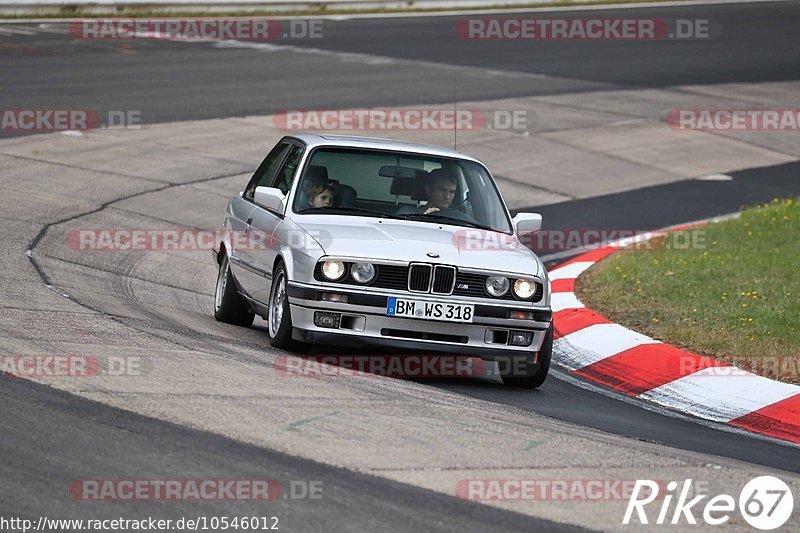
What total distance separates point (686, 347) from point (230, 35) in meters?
21.0

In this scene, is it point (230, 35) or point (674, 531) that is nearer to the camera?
point (674, 531)

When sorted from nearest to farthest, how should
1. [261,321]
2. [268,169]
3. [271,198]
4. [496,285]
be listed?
[496,285], [271,198], [268,169], [261,321]

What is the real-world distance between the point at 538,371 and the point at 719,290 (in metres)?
3.39

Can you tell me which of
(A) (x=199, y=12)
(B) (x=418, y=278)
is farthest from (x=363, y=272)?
(A) (x=199, y=12)

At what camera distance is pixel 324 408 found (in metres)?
6.69

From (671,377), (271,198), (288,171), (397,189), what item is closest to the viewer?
(671,377)

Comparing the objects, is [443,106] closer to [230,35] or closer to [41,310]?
A: [230,35]

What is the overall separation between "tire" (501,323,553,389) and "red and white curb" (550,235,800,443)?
0.66m

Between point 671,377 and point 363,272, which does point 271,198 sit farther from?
point 671,377

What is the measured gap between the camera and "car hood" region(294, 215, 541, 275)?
8.49 meters

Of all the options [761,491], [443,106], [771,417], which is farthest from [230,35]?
[761,491]

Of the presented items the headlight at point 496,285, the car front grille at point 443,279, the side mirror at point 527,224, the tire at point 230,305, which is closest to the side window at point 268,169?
the tire at point 230,305

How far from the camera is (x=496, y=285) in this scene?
8570 mm

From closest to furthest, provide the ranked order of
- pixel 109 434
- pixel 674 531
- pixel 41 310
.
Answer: pixel 674 531 < pixel 109 434 < pixel 41 310
